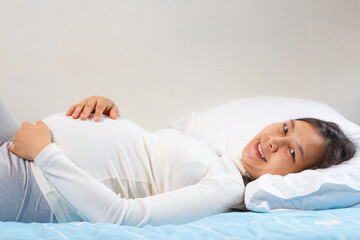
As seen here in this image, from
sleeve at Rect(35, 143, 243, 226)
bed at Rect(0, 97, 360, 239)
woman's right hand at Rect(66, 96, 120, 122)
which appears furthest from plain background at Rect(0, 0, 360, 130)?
sleeve at Rect(35, 143, 243, 226)

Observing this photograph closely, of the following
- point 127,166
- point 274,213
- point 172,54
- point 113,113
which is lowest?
point 274,213

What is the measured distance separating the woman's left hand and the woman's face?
635mm

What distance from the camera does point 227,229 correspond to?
0.89m

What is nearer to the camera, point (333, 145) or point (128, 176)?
point (128, 176)

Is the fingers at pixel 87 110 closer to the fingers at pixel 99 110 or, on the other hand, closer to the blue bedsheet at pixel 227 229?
the fingers at pixel 99 110

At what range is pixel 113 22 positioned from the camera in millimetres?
1719

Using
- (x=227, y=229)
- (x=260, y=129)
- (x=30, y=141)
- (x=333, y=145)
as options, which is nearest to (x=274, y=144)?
(x=333, y=145)

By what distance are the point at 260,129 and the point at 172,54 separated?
1.88ft

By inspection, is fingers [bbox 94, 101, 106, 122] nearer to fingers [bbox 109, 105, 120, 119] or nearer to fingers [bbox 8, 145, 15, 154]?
fingers [bbox 109, 105, 120, 119]

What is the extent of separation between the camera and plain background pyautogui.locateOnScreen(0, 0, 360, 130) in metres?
1.65

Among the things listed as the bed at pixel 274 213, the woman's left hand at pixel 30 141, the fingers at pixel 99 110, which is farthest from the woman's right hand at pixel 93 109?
the bed at pixel 274 213

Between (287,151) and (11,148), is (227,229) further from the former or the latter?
(11,148)

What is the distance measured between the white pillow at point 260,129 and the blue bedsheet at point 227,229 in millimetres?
75

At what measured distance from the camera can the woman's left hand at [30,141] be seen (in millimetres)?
1030
